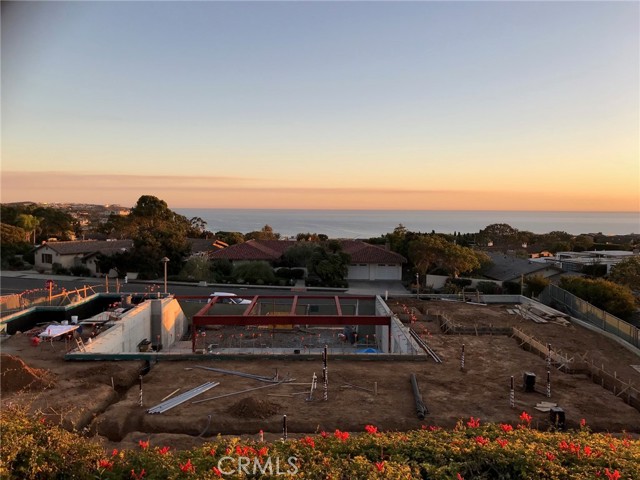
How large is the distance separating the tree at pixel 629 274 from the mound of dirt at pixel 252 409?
31.3 meters

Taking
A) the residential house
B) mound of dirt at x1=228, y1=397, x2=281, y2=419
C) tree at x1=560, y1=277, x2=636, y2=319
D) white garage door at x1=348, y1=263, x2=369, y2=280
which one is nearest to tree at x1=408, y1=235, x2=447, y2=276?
white garage door at x1=348, y1=263, x2=369, y2=280

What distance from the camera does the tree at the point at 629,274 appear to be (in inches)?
1352

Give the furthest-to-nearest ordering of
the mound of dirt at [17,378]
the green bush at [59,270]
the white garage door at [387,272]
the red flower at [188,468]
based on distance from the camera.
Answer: the green bush at [59,270] < the white garage door at [387,272] < the mound of dirt at [17,378] < the red flower at [188,468]

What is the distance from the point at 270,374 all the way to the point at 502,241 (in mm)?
87282

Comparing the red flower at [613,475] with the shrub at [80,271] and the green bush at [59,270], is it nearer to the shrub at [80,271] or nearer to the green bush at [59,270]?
the shrub at [80,271]

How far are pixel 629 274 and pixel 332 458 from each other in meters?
35.2

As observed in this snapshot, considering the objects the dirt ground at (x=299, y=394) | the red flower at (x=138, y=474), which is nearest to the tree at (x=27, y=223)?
the dirt ground at (x=299, y=394)

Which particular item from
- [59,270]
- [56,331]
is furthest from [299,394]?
[59,270]

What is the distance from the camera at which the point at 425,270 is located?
154 ft

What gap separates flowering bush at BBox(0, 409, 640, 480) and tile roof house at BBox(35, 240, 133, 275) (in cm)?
5005

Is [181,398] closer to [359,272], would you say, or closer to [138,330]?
[138,330]

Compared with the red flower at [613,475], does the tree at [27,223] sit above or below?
above

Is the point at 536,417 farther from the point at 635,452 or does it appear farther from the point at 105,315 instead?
the point at 105,315

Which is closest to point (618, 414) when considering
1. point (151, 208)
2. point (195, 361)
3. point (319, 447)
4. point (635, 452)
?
point (635, 452)
